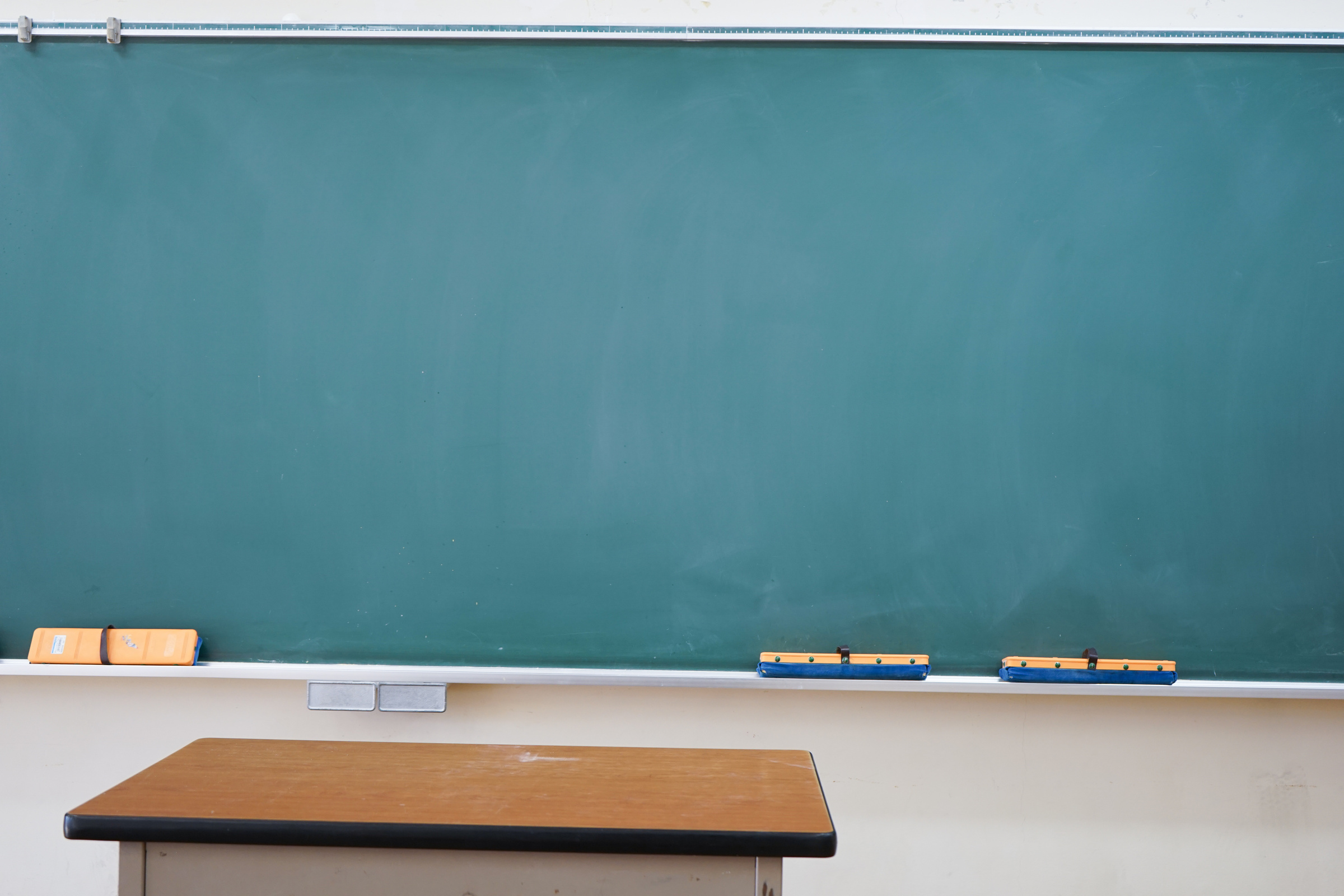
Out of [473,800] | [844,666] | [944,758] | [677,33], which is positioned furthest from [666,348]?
[944,758]

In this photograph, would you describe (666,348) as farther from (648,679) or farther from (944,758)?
(944,758)

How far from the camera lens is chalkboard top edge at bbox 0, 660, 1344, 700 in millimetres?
1710

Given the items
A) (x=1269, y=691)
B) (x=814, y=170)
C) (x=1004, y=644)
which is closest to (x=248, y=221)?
(x=814, y=170)

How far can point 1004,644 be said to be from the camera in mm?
1756

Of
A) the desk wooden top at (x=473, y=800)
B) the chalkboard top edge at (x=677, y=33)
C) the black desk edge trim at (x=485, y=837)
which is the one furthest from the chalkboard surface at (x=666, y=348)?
the black desk edge trim at (x=485, y=837)

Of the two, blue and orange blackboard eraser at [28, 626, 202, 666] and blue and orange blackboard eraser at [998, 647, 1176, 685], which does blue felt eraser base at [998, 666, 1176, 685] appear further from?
blue and orange blackboard eraser at [28, 626, 202, 666]

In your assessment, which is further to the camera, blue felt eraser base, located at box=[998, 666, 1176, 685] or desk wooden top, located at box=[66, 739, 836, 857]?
blue felt eraser base, located at box=[998, 666, 1176, 685]

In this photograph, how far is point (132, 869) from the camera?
113 cm

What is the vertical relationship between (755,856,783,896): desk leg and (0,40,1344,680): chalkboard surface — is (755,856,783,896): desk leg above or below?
below

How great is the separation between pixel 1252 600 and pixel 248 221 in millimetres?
2421

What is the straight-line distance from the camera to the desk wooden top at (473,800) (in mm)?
1108

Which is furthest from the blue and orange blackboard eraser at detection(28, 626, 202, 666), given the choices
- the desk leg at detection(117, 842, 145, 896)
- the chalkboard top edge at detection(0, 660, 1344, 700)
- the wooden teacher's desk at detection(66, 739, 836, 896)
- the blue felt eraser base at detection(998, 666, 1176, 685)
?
the blue felt eraser base at detection(998, 666, 1176, 685)

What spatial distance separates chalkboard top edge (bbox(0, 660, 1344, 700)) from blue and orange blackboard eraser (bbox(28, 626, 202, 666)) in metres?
0.01

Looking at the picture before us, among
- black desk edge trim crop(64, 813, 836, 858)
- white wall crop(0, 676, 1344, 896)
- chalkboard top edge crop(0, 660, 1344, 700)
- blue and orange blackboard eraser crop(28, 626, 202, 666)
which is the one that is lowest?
white wall crop(0, 676, 1344, 896)
